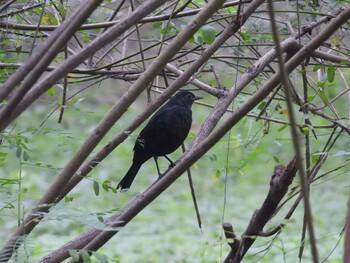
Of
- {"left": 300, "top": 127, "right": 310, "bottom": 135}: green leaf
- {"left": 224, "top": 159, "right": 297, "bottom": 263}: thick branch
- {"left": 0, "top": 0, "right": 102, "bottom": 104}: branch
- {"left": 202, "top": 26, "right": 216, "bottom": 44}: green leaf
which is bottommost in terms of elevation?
{"left": 224, "top": 159, "right": 297, "bottom": 263}: thick branch

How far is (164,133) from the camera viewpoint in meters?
3.84

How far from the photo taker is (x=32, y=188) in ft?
29.8

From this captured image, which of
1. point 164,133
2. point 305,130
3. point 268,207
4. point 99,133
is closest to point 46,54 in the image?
point 99,133

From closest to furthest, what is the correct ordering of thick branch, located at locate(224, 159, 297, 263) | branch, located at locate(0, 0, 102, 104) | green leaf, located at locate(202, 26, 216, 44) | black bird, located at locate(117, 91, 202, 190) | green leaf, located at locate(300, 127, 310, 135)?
branch, located at locate(0, 0, 102, 104)
thick branch, located at locate(224, 159, 297, 263)
green leaf, located at locate(202, 26, 216, 44)
green leaf, located at locate(300, 127, 310, 135)
black bird, located at locate(117, 91, 202, 190)

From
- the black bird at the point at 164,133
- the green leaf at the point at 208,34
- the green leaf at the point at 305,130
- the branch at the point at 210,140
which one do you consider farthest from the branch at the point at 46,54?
the black bird at the point at 164,133

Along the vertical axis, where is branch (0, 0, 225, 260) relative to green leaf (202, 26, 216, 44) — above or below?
below

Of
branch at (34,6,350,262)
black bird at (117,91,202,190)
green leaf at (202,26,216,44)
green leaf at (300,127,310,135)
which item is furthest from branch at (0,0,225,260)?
black bird at (117,91,202,190)

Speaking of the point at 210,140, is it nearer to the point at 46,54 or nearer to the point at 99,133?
the point at 99,133

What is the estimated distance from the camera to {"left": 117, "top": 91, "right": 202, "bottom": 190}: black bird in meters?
3.79

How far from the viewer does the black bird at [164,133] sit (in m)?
3.79

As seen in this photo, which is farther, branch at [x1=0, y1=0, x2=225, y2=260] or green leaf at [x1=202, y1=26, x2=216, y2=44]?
green leaf at [x1=202, y1=26, x2=216, y2=44]

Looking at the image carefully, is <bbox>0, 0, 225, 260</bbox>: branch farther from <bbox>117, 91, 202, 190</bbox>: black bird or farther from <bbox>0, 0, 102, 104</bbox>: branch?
<bbox>117, 91, 202, 190</bbox>: black bird

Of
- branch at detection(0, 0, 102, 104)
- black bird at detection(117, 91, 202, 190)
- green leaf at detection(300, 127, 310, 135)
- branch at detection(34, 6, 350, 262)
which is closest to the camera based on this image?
branch at detection(0, 0, 102, 104)

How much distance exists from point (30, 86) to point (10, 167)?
8.99m
